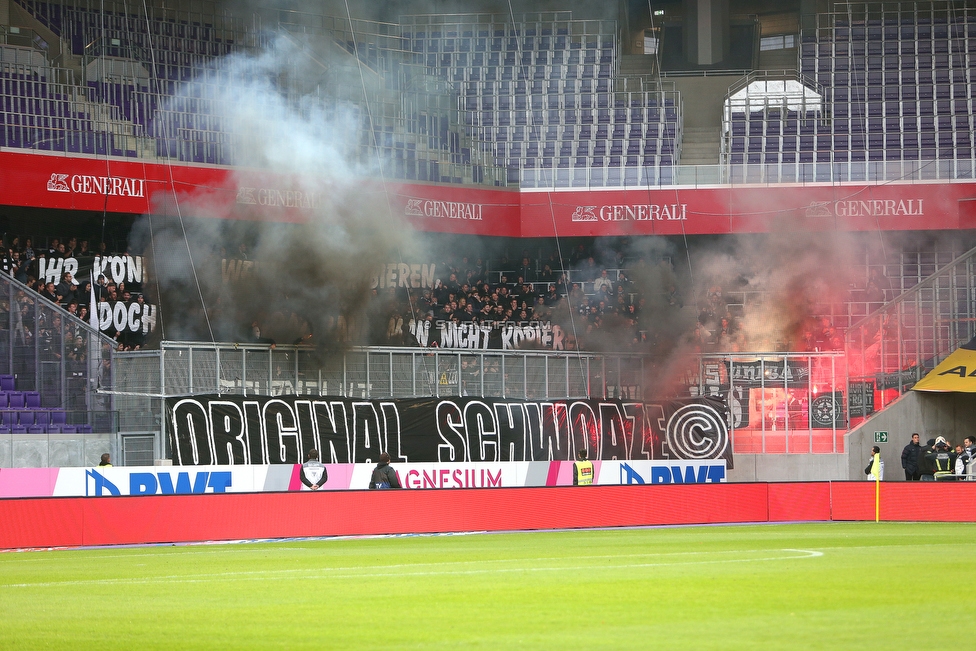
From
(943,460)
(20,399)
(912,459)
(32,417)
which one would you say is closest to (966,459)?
(943,460)

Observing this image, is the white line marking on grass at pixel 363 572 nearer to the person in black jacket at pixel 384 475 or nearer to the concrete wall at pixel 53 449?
the person in black jacket at pixel 384 475

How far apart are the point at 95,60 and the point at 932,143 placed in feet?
66.8

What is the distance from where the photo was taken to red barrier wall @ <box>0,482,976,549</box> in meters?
16.4

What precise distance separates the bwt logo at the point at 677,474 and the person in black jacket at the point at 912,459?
365 cm

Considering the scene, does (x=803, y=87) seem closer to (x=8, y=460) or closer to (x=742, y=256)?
(x=742, y=256)

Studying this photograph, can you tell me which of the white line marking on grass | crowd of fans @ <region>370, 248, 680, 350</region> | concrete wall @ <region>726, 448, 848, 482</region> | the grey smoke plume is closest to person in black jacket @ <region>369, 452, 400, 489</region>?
the grey smoke plume

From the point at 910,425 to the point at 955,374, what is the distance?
59.6 inches

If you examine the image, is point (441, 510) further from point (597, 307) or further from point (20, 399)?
point (597, 307)

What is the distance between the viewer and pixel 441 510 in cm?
1909

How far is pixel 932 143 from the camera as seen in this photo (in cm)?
3281

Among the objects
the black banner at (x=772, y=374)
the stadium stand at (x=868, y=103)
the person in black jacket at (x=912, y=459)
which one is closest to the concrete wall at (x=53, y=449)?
the black banner at (x=772, y=374)

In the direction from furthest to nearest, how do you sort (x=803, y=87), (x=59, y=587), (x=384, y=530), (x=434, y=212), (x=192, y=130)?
(x=803, y=87)
(x=434, y=212)
(x=192, y=130)
(x=384, y=530)
(x=59, y=587)

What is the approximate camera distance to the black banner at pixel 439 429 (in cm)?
2227

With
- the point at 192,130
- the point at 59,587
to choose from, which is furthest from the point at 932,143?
the point at 59,587
